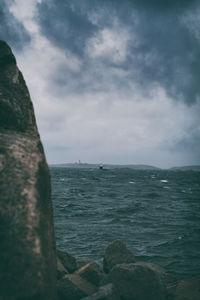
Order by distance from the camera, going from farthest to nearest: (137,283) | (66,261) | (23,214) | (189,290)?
(66,261)
(189,290)
(137,283)
(23,214)

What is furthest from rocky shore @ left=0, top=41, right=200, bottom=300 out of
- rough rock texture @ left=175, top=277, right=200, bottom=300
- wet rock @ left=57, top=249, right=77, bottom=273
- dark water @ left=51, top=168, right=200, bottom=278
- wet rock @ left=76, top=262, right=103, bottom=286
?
dark water @ left=51, top=168, right=200, bottom=278

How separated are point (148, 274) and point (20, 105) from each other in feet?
14.8

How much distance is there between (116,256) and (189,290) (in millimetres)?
2236

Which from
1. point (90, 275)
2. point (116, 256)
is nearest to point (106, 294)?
point (90, 275)

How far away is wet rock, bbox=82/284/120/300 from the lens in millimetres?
4562

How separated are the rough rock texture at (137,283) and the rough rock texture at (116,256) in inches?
67.4

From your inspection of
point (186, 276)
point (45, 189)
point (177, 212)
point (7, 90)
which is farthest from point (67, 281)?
point (177, 212)

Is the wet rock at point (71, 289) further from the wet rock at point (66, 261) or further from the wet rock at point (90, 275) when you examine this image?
the wet rock at point (66, 261)

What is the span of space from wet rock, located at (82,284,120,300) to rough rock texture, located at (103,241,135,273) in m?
2.08

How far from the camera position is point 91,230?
14.0 metres

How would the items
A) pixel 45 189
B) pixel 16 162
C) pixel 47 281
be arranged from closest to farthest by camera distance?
pixel 47 281 < pixel 16 162 < pixel 45 189

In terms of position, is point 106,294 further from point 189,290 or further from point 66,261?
point 189,290

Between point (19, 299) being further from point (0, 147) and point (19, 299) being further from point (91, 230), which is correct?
point (91, 230)

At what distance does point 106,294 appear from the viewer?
463 cm
